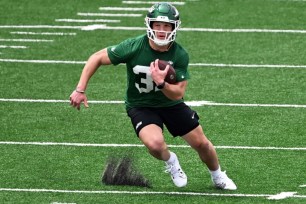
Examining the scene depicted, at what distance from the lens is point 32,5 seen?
63.1ft

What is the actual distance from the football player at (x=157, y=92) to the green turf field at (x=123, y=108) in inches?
12.0

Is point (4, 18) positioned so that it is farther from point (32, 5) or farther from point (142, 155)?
point (142, 155)

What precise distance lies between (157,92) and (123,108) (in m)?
3.35

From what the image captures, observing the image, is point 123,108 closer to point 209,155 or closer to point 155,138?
point 209,155

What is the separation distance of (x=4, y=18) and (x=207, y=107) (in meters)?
5.62

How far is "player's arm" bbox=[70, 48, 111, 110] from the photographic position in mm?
10133

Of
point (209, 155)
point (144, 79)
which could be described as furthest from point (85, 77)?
point (209, 155)

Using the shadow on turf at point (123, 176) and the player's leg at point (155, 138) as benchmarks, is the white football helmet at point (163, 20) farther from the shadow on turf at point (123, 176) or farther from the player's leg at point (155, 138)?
the shadow on turf at point (123, 176)

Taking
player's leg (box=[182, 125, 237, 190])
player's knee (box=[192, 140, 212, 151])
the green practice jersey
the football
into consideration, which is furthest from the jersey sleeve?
player's knee (box=[192, 140, 212, 151])

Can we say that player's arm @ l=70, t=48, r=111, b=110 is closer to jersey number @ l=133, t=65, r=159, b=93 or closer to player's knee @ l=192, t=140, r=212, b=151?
jersey number @ l=133, t=65, r=159, b=93

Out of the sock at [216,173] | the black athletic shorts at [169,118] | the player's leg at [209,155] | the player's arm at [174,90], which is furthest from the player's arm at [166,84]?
the sock at [216,173]

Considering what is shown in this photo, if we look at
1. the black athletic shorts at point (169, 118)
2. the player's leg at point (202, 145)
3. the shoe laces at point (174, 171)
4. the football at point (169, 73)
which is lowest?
the shoe laces at point (174, 171)

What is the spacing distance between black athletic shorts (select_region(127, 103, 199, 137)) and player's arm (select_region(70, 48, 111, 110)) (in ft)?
1.72

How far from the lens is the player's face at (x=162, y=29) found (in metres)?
10.2
